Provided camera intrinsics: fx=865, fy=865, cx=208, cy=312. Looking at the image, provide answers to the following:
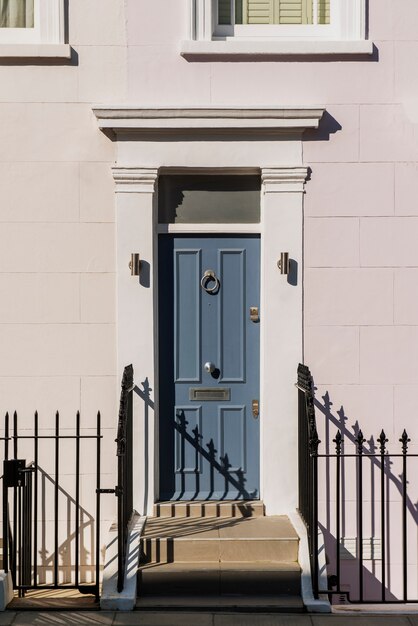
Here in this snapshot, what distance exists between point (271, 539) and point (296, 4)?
4.42 meters

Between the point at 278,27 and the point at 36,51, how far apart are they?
2.03 meters

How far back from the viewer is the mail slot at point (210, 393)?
723 centimetres

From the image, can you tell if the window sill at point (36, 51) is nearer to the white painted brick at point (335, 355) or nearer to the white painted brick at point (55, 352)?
the white painted brick at point (55, 352)

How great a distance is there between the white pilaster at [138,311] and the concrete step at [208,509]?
0.13 m

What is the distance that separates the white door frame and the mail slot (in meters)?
0.32

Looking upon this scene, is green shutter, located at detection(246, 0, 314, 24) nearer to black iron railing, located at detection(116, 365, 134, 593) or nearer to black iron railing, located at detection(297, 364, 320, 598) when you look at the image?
black iron railing, located at detection(297, 364, 320, 598)

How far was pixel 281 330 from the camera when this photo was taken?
707 cm

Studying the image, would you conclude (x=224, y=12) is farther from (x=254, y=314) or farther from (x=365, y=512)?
(x=365, y=512)

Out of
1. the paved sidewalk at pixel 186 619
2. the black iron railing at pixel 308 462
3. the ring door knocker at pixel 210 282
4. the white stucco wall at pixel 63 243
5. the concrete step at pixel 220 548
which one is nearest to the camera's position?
the paved sidewalk at pixel 186 619

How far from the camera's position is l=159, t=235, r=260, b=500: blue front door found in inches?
285

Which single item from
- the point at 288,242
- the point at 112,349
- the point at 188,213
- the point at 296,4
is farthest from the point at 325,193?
the point at 112,349

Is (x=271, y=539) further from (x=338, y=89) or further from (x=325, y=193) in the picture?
(x=338, y=89)

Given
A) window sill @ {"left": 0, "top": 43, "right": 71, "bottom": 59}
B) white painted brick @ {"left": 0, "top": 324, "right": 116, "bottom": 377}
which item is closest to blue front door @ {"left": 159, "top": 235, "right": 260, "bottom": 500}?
white painted brick @ {"left": 0, "top": 324, "right": 116, "bottom": 377}

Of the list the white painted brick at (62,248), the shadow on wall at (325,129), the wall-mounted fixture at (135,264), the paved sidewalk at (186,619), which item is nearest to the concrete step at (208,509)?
the paved sidewalk at (186,619)
